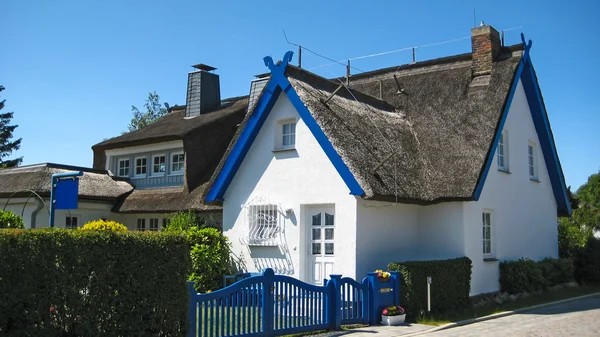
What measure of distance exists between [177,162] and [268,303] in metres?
13.5

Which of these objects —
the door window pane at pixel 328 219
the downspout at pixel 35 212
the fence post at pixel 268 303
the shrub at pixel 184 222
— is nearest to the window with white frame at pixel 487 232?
the door window pane at pixel 328 219

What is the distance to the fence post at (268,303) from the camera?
35.4 ft

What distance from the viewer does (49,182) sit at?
21.4m

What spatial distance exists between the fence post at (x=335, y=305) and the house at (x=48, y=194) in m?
12.5

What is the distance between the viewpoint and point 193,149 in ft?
73.8

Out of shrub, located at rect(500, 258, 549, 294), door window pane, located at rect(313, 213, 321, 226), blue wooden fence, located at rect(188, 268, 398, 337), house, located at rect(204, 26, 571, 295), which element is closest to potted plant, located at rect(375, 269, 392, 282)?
blue wooden fence, located at rect(188, 268, 398, 337)

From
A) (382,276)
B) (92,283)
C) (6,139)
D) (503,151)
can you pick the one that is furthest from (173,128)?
(6,139)

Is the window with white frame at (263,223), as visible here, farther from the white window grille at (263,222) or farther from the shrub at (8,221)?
the shrub at (8,221)

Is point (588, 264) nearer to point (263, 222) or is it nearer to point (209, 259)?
point (263, 222)

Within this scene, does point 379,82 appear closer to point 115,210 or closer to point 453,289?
point 453,289

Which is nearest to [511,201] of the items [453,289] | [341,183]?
[453,289]

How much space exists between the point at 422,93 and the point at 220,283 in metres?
9.06

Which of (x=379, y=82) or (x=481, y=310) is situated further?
(x=379, y=82)

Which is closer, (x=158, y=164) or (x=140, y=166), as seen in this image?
(x=158, y=164)
